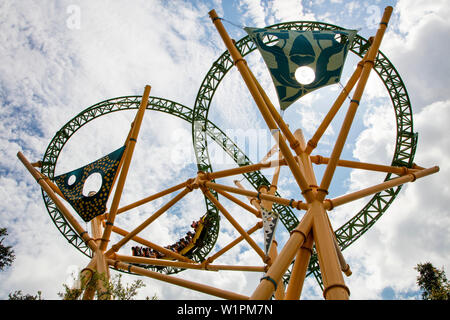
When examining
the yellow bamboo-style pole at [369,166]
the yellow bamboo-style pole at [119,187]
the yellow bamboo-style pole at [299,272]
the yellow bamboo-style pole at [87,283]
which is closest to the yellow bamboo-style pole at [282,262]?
the yellow bamboo-style pole at [299,272]

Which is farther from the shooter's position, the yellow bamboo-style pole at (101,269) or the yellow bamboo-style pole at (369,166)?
the yellow bamboo-style pole at (369,166)

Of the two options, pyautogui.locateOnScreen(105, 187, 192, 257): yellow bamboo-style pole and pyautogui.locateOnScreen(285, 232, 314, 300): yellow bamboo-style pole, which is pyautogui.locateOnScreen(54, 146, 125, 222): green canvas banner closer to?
pyautogui.locateOnScreen(105, 187, 192, 257): yellow bamboo-style pole

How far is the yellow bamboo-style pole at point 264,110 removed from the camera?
4738 mm

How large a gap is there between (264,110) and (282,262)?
7.48 ft

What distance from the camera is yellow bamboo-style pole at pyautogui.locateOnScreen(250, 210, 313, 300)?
357 cm

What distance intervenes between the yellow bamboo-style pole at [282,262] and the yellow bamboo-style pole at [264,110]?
19.8 inches

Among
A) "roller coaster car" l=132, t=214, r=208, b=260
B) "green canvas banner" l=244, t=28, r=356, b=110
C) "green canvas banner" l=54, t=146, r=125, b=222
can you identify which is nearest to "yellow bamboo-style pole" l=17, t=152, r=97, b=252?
"green canvas banner" l=54, t=146, r=125, b=222

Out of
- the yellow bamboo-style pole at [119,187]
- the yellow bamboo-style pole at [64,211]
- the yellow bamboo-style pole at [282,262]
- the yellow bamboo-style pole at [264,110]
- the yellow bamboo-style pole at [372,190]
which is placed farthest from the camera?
the yellow bamboo-style pole at [64,211]

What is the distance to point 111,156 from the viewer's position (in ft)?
23.9

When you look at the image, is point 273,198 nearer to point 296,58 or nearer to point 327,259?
point 327,259

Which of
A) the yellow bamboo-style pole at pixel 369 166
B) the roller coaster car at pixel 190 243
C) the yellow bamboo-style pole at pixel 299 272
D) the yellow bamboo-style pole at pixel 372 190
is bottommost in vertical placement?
the yellow bamboo-style pole at pixel 299 272

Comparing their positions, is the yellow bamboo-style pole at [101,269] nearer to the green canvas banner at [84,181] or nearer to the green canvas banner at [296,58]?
the green canvas banner at [84,181]

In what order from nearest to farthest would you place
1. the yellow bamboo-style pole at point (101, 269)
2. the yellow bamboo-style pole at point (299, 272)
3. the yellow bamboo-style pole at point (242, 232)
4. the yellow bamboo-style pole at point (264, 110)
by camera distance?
the yellow bamboo-style pole at point (299, 272) < the yellow bamboo-style pole at point (101, 269) < the yellow bamboo-style pole at point (264, 110) < the yellow bamboo-style pole at point (242, 232)
